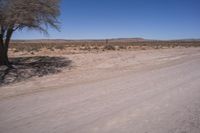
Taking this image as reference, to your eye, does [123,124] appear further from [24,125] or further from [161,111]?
[24,125]

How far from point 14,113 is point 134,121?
3.25 metres

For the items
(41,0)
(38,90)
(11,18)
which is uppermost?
(41,0)

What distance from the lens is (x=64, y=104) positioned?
Answer: 7512mm

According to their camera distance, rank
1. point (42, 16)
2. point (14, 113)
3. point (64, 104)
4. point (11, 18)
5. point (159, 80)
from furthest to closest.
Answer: point (42, 16) < point (11, 18) < point (159, 80) < point (64, 104) < point (14, 113)

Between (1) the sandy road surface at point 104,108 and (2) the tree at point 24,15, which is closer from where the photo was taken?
(1) the sandy road surface at point 104,108

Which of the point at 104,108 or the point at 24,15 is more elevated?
the point at 24,15

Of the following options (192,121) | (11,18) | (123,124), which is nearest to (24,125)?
(123,124)

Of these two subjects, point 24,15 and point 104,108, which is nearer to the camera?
point 104,108

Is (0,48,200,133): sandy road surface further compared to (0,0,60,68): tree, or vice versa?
(0,0,60,68): tree

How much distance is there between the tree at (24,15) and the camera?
14.9 metres

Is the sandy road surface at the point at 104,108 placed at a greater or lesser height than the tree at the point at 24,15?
lesser

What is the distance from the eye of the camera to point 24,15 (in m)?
15.0

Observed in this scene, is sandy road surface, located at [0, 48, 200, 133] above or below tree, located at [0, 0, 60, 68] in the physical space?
below

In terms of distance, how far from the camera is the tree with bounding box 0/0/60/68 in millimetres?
14859
